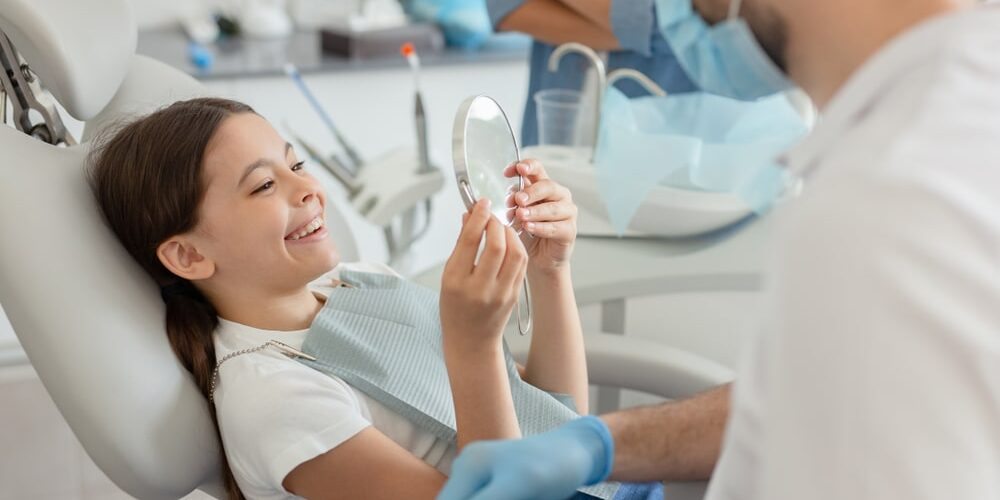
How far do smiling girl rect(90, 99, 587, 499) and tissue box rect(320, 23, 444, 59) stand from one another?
1.63 metres

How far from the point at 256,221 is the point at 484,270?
0.35 meters

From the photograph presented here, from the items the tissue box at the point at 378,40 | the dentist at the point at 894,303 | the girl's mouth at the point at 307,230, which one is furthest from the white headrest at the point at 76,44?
the tissue box at the point at 378,40

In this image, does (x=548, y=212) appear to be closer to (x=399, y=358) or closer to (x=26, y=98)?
(x=399, y=358)

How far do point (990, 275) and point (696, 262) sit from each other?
1.15 metres

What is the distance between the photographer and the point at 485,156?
1.17 m

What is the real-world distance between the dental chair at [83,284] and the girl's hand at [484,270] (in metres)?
0.36

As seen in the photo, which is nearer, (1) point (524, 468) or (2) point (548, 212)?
(1) point (524, 468)

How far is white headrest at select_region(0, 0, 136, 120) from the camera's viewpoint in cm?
122

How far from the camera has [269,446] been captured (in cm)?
116

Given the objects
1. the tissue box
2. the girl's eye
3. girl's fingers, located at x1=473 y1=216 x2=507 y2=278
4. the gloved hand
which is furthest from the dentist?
the tissue box

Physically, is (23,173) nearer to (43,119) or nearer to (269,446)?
(43,119)

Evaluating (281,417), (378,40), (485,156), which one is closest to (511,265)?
(485,156)

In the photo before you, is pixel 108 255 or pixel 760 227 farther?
pixel 760 227

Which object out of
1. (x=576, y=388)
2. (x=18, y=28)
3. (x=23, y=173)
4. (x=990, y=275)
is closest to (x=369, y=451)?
(x=576, y=388)
